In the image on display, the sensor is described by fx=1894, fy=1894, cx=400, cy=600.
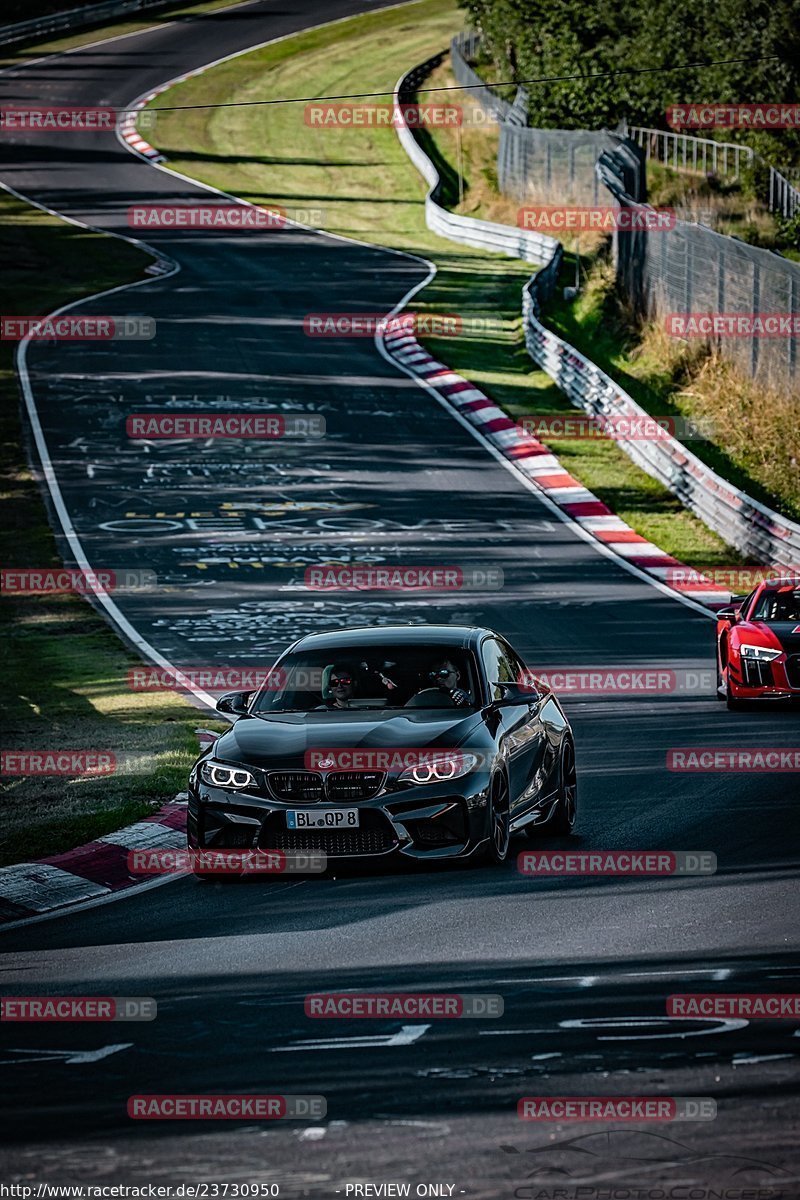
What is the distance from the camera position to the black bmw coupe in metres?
10.5

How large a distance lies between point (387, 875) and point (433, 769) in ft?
2.34

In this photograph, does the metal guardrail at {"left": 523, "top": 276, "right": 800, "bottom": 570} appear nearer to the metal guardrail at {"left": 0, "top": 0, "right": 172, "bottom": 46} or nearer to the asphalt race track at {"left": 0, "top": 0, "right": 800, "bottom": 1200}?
the asphalt race track at {"left": 0, "top": 0, "right": 800, "bottom": 1200}

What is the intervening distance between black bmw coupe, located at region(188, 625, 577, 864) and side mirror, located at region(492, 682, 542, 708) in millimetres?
12

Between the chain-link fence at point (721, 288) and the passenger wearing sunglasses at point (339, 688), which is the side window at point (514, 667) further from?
the chain-link fence at point (721, 288)

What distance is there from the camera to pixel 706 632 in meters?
22.1

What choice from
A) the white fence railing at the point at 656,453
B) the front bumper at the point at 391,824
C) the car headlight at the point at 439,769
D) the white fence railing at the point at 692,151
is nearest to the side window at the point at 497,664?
the car headlight at the point at 439,769

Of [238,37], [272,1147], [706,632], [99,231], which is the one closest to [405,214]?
Result: [99,231]

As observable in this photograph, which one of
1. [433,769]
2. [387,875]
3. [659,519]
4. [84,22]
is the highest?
[84,22]

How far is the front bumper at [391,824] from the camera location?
412 inches

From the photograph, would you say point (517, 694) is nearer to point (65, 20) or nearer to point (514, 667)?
point (514, 667)

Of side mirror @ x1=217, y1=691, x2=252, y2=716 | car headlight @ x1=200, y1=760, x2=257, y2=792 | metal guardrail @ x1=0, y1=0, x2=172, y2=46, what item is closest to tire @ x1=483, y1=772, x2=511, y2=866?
car headlight @ x1=200, y1=760, x2=257, y2=792

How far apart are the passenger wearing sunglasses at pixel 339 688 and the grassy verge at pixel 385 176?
15.0 m

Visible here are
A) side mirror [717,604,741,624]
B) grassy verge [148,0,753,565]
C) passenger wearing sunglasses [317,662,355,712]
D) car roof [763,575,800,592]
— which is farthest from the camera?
grassy verge [148,0,753,565]

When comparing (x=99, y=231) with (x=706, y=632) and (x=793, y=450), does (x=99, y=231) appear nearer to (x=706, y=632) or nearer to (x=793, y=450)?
(x=793, y=450)
